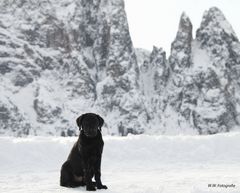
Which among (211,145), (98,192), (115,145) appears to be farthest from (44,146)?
(98,192)

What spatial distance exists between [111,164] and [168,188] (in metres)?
6.21

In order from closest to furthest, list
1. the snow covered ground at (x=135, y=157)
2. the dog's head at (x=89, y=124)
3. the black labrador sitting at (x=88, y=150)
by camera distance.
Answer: the dog's head at (x=89, y=124) → the black labrador sitting at (x=88, y=150) → the snow covered ground at (x=135, y=157)

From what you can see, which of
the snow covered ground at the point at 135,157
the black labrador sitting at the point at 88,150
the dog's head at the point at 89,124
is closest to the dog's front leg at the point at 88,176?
the black labrador sitting at the point at 88,150

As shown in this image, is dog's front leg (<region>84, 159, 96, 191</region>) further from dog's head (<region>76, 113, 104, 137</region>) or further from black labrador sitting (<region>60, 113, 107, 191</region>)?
dog's head (<region>76, 113, 104, 137</region>)

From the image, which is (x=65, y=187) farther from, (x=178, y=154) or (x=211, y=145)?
(x=211, y=145)

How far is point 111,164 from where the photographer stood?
1398 centimetres

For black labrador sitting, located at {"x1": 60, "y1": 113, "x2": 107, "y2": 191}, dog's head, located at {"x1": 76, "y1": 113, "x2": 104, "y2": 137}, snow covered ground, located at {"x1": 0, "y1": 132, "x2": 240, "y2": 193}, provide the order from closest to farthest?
1. dog's head, located at {"x1": 76, "y1": 113, "x2": 104, "y2": 137}
2. black labrador sitting, located at {"x1": 60, "y1": 113, "x2": 107, "y2": 191}
3. snow covered ground, located at {"x1": 0, "y1": 132, "x2": 240, "y2": 193}

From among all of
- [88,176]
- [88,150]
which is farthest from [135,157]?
[88,150]

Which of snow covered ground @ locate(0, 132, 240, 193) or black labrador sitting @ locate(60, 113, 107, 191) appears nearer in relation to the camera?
black labrador sitting @ locate(60, 113, 107, 191)

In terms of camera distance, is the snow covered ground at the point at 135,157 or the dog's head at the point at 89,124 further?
the snow covered ground at the point at 135,157

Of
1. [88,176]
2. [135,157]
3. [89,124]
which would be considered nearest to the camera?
[89,124]

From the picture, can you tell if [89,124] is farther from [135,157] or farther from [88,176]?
→ [135,157]

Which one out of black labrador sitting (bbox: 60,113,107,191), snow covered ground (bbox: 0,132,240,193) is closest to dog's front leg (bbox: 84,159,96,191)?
black labrador sitting (bbox: 60,113,107,191)

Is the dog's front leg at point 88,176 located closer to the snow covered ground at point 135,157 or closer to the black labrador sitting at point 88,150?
the black labrador sitting at point 88,150
